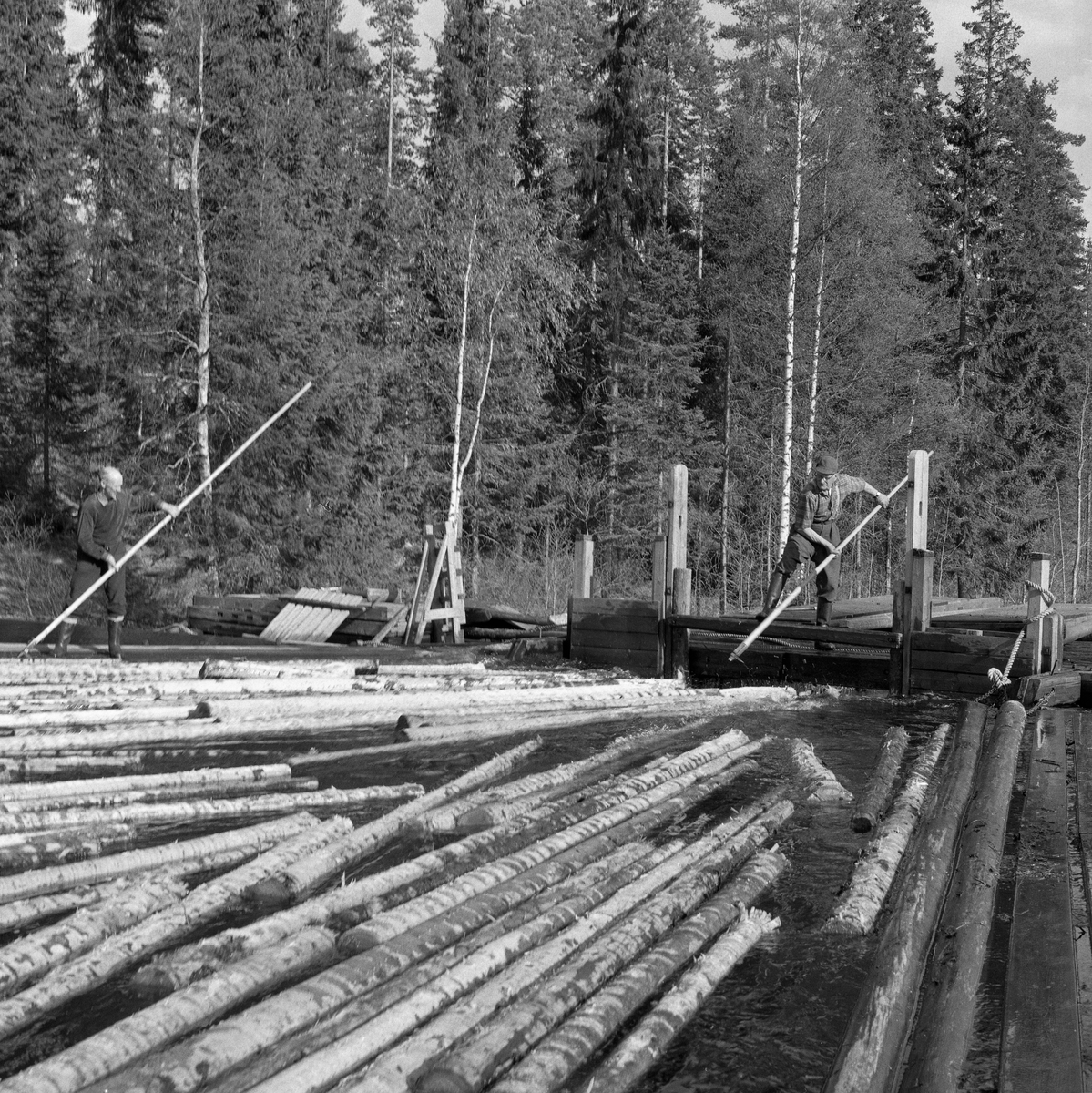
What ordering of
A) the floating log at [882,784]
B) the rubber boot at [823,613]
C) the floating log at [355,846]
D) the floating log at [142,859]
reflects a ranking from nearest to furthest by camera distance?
the floating log at [142,859] < the floating log at [355,846] < the floating log at [882,784] < the rubber boot at [823,613]

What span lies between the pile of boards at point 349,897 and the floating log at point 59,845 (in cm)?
1

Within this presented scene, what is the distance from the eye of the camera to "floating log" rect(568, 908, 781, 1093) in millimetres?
3625

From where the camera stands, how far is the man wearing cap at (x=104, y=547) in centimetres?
1223

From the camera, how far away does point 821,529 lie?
12.6 metres

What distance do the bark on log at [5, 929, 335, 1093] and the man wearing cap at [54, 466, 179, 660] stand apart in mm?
8402

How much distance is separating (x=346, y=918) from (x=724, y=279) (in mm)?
26852

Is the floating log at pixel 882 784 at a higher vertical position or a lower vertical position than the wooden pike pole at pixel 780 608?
lower

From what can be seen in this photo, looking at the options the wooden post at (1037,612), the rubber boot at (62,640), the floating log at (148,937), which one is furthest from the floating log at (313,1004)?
the rubber boot at (62,640)

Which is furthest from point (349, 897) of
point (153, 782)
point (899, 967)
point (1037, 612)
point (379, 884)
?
point (1037, 612)

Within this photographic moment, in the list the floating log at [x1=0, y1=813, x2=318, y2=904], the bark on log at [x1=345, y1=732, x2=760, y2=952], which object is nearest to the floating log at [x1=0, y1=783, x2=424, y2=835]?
the floating log at [x1=0, y1=813, x2=318, y2=904]

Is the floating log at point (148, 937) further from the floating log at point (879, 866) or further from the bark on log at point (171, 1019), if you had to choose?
the floating log at point (879, 866)

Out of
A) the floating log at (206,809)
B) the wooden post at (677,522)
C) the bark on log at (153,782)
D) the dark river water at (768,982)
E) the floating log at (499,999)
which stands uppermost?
the wooden post at (677,522)

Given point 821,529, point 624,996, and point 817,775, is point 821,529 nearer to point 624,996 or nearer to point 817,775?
point 817,775

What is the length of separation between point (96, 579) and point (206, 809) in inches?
271
